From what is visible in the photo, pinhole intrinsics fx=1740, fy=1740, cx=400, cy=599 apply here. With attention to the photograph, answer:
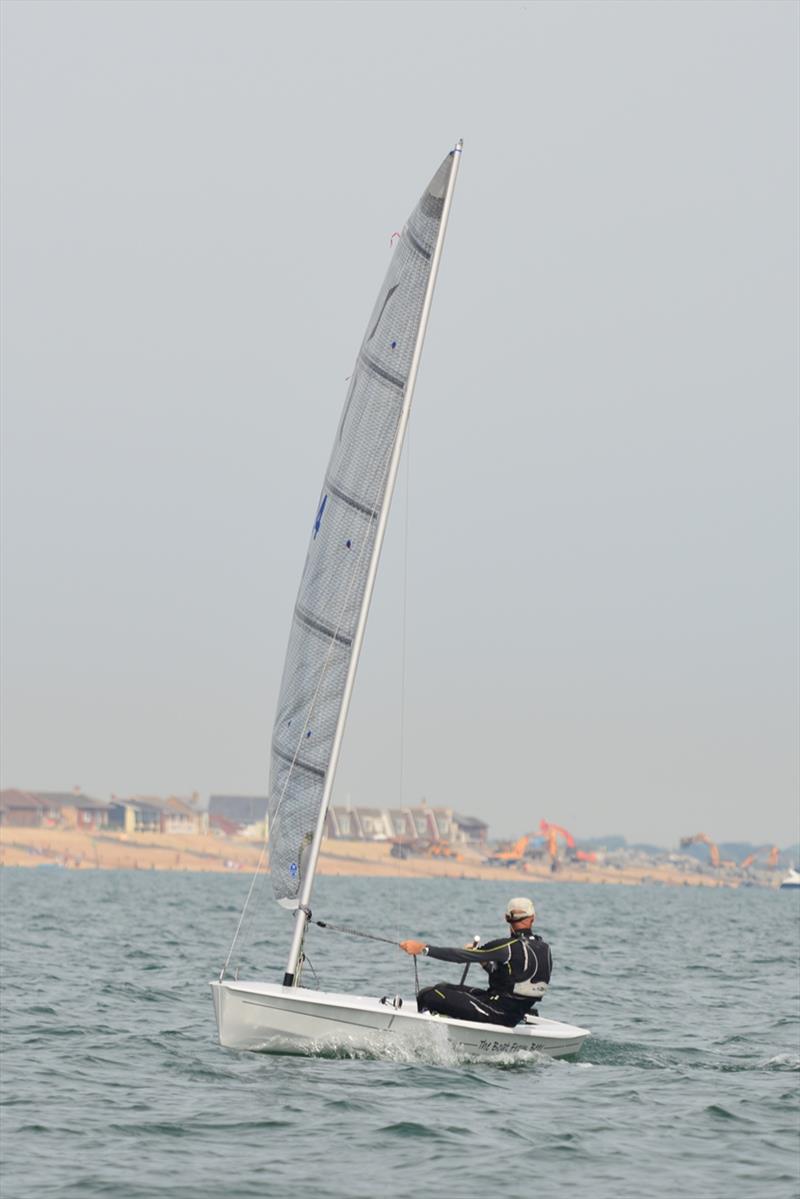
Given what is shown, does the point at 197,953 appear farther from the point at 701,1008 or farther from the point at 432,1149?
the point at 432,1149

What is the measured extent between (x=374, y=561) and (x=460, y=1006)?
15.0 ft

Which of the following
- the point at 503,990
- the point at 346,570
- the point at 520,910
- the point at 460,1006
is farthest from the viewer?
the point at 346,570

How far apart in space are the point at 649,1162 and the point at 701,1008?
13.3m

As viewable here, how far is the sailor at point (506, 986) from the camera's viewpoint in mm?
17312

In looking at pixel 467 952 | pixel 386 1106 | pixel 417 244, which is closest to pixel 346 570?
pixel 417 244

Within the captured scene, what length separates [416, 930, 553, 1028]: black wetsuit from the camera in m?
17.3

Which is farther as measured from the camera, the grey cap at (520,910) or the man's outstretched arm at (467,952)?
the grey cap at (520,910)

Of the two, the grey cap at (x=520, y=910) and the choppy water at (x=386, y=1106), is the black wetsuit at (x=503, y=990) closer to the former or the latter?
the grey cap at (x=520, y=910)

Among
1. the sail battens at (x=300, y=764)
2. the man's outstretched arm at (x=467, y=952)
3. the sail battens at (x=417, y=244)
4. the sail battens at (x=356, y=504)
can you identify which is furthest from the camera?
the sail battens at (x=417, y=244)

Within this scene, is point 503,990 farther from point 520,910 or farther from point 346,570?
point 346,570

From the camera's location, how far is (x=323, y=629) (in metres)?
18.4

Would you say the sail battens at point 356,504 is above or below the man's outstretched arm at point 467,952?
above

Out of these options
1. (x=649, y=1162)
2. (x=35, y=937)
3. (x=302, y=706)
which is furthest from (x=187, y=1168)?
(x=35, y=937)

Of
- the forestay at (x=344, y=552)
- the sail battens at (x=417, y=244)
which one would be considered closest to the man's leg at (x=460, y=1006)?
the forestay at (x=344, y=552)
